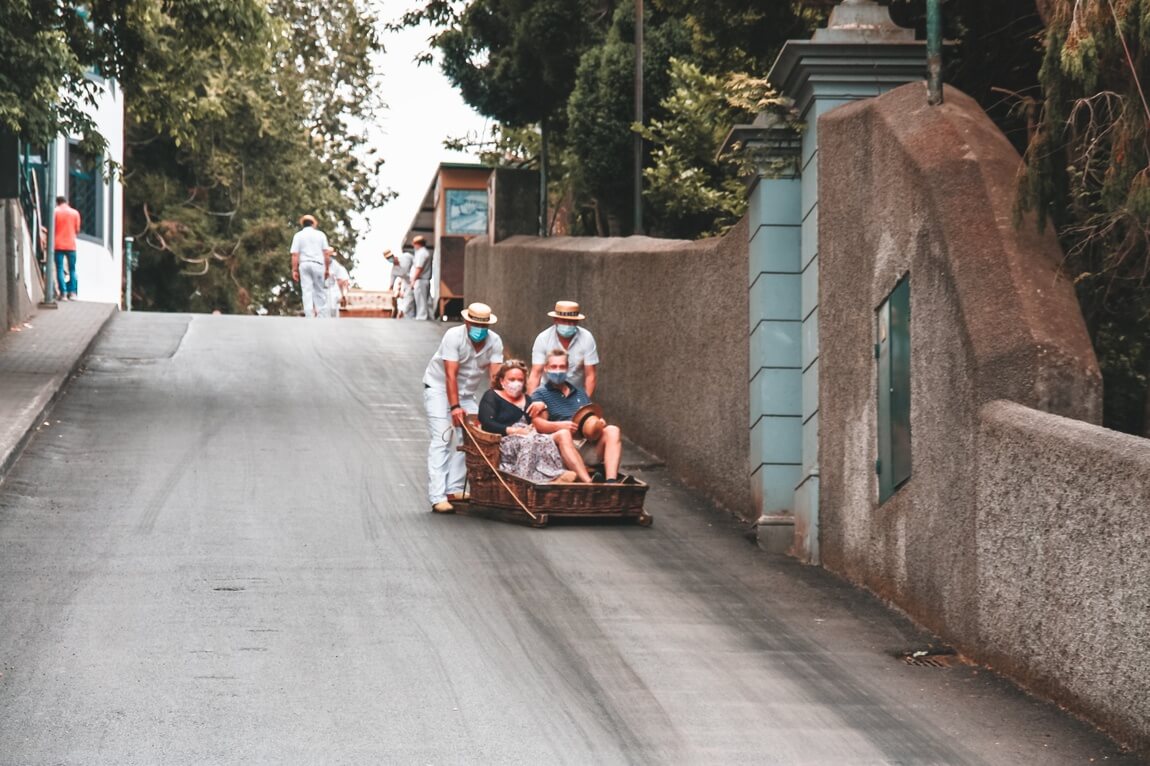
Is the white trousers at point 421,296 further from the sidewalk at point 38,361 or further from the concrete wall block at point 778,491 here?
the concrete wall block at point 778,491

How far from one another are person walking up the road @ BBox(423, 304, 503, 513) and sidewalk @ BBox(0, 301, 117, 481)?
344 cm

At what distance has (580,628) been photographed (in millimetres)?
9352

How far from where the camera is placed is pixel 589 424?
13656 mm

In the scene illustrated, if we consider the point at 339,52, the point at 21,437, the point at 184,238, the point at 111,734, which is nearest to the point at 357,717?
the point at 111,734

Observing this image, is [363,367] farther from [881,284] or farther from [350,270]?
[350,270]

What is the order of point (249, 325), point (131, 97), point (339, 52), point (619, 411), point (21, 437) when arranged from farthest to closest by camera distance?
point (339, 52)
point (249, 325)
point (131, 97)
point (619, 411)
point (21, 437)

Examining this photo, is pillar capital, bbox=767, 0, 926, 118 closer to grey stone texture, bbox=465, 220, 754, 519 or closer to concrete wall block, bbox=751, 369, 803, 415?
grey stone texture, bbox=465, 220, 754, 519

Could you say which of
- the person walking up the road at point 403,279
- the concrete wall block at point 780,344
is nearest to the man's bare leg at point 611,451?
the concrete wall block at point 780,344

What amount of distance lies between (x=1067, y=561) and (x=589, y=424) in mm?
6268

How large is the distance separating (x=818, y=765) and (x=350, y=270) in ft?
158

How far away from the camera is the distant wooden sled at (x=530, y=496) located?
1280 centimetres

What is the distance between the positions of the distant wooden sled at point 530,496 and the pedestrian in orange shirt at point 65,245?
1669 cm

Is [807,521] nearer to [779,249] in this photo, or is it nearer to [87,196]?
[779,249]

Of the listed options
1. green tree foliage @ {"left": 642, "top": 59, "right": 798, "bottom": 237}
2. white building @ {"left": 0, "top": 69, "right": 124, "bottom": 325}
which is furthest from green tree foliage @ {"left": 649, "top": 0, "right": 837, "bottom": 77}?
white building @ {"left": 0, "top": 69, "right": 124, "bottom": 325}
